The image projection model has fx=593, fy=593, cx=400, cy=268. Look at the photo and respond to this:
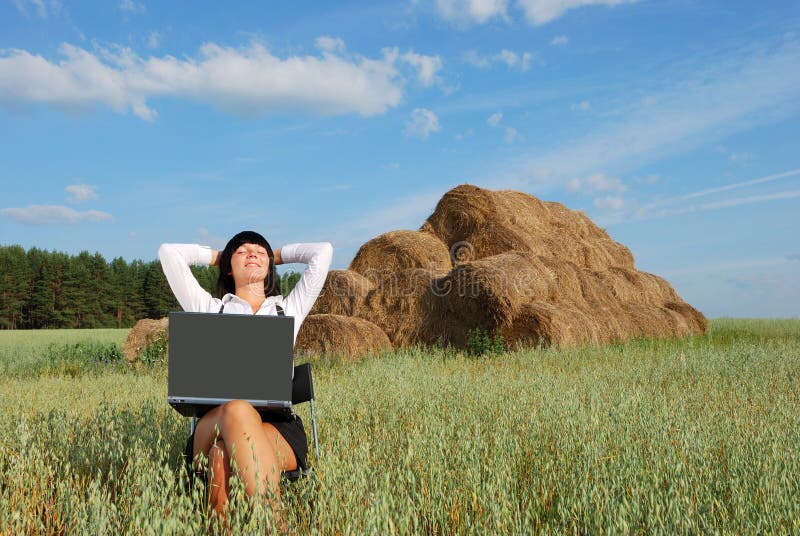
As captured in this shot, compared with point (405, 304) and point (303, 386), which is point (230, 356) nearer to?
point (303, 386)

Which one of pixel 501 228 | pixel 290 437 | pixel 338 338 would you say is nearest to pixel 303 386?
pixel 290 437

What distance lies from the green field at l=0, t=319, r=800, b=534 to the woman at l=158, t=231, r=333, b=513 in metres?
0.16

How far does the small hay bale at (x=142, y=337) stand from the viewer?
38.2 ft

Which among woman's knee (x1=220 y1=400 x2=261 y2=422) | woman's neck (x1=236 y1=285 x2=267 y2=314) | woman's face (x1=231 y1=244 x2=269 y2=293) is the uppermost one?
woman's face (x1=231 y1=244 x2=269 y2=293)

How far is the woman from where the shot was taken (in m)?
2.52

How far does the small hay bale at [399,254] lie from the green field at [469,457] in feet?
14.1

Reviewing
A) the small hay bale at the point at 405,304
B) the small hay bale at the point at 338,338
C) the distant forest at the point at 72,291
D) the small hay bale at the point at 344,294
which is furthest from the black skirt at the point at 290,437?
the distant forest at the point at 72,291

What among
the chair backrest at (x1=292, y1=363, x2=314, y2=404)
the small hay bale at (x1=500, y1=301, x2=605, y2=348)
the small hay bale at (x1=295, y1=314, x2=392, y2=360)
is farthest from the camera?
the small hay bale at (x1=295, y1=314, x2=392, y2=360)

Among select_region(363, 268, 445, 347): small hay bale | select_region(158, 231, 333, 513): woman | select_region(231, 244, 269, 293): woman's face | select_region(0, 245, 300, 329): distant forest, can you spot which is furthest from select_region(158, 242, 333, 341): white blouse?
select_region(0, 245, 300, 329): distant forest

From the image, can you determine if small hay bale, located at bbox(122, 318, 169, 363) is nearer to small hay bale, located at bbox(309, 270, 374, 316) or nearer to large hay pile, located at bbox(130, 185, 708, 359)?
large hay pile, located at bbox(130, 185, 708, 359)

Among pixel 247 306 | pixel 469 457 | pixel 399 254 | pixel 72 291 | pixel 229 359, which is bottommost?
pixel 469 457

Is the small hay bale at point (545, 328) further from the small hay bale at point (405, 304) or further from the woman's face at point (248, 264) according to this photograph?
the woman's face at point (248, 264)

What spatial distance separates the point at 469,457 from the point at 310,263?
1.46 meters

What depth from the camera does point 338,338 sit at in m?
9.74
